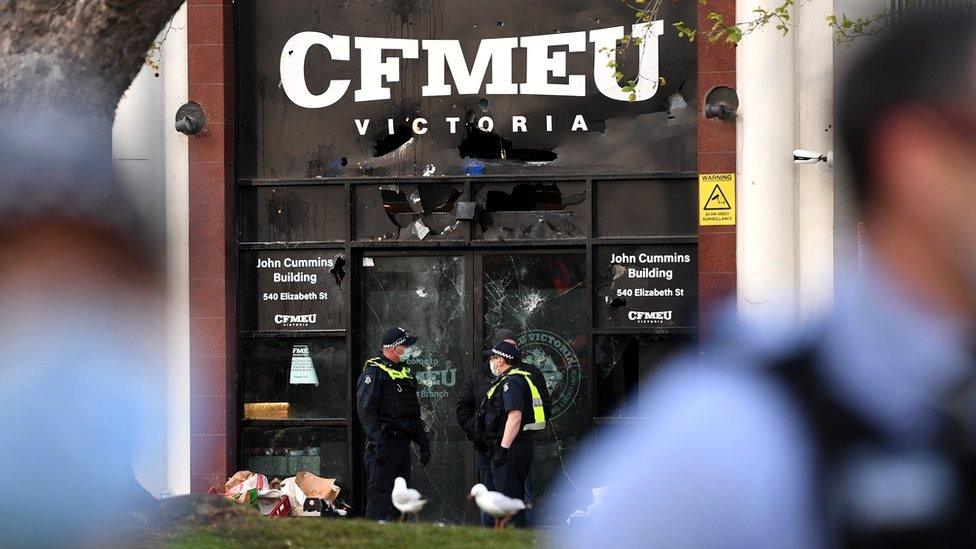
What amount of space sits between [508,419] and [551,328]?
129cm

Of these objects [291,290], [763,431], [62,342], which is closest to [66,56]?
[62,342]

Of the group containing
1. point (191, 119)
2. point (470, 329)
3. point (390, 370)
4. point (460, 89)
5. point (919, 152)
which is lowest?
point (390, 370)

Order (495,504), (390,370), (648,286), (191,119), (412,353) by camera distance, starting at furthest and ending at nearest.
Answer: (412,353)
(191,119)
(648,286)
(390,370)
(495,504)

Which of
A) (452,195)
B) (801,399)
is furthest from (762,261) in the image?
(801,399)

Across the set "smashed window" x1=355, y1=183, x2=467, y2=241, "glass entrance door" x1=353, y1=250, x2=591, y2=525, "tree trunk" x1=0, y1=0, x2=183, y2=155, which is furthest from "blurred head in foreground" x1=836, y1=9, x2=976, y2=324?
"smashed window" x1=355, y1=183, x2=467, y2=241

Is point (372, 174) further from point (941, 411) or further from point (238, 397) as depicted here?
point (941, 411)

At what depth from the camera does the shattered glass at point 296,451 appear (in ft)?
38.8

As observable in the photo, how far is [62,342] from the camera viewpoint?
20.4ft

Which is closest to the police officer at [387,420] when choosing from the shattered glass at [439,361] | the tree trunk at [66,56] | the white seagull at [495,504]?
the shattered glass at [439,361]

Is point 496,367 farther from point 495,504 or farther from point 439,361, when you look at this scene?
point 495,504

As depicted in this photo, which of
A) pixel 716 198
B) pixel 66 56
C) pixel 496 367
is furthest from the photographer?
pixel 716 198

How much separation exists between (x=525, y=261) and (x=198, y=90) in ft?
10.2

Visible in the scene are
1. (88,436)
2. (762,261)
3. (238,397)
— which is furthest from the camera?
(238,397)

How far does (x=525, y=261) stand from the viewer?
11.7m
